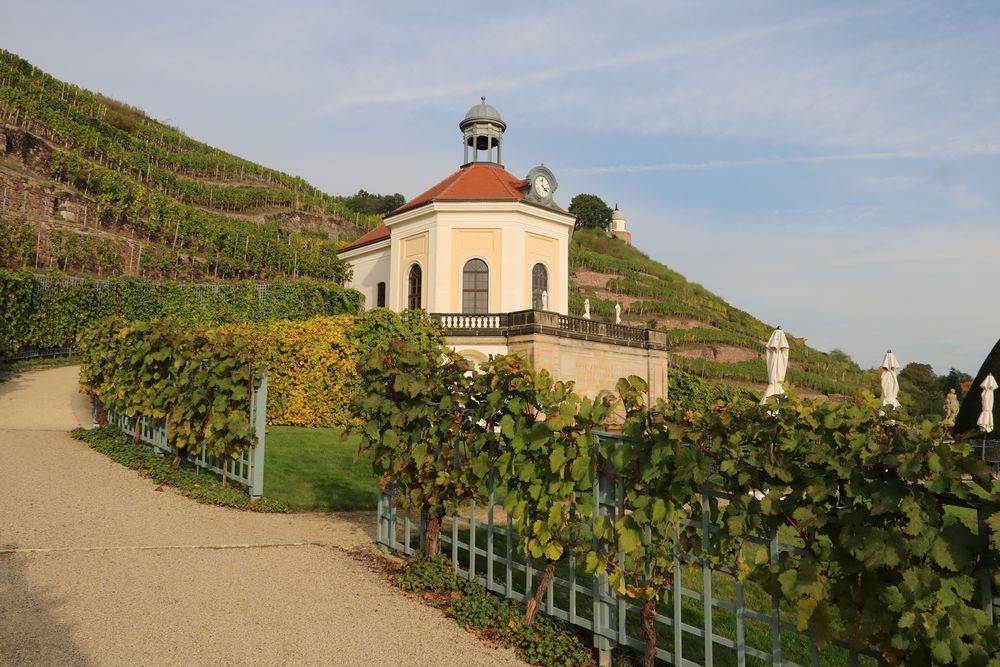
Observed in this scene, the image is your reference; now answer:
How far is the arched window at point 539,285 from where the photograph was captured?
91.0ft

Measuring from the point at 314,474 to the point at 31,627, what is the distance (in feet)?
22.1

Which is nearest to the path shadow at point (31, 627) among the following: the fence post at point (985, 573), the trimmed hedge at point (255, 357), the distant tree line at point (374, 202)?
the trimmed hedge at point (255, 357)

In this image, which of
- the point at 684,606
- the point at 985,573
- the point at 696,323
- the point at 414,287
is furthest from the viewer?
the point at 696,323

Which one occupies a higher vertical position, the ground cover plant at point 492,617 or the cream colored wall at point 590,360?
the cream colored wall at point 590,360

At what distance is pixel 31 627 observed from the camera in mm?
4539

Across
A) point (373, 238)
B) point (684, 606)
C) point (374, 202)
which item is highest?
point (374, 202)

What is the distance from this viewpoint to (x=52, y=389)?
1797 centimetres

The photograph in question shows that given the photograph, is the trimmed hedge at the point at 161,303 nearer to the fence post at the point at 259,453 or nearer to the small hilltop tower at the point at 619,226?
the fence post at the point at 259,453

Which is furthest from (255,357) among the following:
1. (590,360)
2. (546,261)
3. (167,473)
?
(546,261)

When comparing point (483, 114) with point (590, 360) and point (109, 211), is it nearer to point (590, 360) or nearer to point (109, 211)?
point (590, 360)

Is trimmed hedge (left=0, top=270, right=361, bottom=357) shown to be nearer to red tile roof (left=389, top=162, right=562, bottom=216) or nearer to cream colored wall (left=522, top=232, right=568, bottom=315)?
red tile roof (left=389, top=162, right=562, bottom=216)

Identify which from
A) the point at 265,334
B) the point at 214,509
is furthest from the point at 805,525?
the point at 265,334

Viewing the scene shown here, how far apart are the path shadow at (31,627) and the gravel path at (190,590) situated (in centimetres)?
1

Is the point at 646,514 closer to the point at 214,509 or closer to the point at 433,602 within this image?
the point at 433,602
